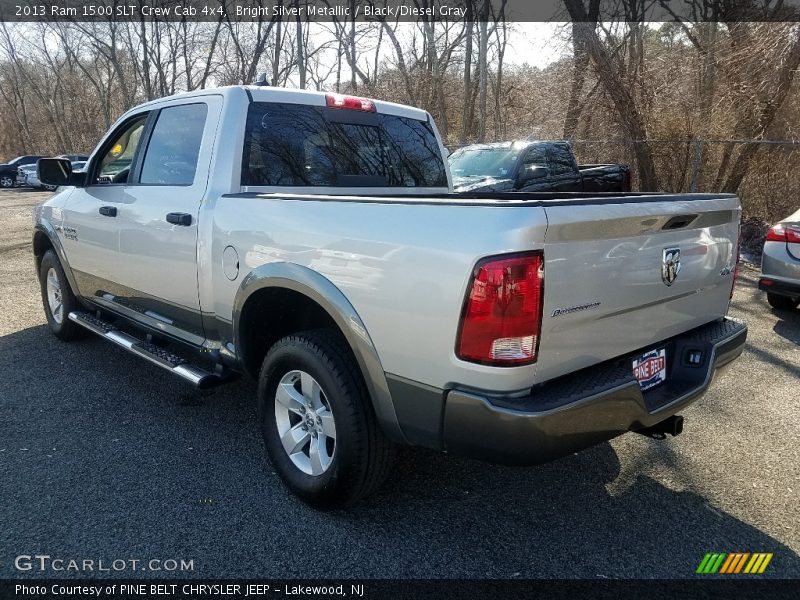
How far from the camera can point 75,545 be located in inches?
102

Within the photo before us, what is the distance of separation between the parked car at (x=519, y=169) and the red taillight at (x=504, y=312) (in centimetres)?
691

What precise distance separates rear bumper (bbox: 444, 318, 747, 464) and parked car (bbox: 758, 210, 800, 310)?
14.2 feet

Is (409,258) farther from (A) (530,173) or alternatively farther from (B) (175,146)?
(A) (530,173)

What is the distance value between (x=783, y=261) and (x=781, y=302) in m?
0.81

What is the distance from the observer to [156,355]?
370 centimetres

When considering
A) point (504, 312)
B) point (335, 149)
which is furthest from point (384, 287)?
point (335, 149)

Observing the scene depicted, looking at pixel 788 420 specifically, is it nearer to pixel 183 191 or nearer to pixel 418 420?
pixel 418 420

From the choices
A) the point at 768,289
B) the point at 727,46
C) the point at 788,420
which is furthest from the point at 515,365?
the point at 727,46

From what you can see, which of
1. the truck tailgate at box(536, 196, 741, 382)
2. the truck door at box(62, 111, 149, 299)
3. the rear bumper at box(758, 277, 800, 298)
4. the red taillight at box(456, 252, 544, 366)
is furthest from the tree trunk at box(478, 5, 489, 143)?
the red taillight at box(456, 252, 544, 366)

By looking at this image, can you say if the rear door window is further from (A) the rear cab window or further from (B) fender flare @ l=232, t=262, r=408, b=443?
(B) fender flare @ l=232, t=262, r=408, b=443

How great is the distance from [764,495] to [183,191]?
3.58 m

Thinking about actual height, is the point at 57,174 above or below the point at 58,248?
above

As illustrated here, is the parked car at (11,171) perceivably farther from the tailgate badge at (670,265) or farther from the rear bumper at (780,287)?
the tailgate badge at (670,265)

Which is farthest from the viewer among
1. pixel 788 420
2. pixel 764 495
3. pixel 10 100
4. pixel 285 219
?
pixel 10 100
